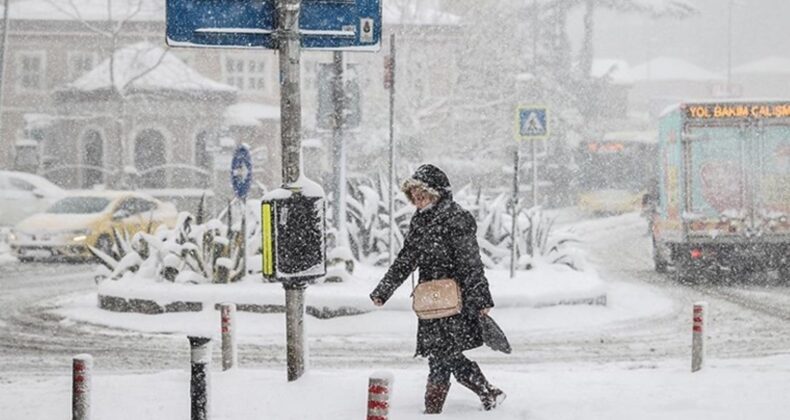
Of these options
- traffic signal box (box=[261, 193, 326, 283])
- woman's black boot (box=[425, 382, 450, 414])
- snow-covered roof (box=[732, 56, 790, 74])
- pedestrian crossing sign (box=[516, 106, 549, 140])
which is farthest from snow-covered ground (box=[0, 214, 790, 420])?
snow-covered roof (box=[732, 56, 790, 74])

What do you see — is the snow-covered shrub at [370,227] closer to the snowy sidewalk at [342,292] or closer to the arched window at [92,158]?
the snowy sidewalk at [342,292]

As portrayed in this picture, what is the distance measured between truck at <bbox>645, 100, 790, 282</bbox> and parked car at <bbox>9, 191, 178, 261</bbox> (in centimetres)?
1049

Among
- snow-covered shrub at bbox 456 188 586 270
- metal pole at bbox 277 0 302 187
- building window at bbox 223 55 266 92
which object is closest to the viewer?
metal pole at bbox 277 0 302 187

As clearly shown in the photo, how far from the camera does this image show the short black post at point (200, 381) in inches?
242

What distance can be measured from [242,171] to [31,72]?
37.9 m

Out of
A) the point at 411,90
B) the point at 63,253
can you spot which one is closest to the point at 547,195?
the point at 411,90

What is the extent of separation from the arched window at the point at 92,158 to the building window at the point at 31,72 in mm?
5230

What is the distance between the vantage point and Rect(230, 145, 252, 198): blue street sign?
1301 cm

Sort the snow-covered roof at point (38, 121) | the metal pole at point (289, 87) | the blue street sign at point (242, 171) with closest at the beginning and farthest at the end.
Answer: the metal pole at point (289, 87), the blue street sign at point (242, 171), the snow-covered roof at point (38, 121)

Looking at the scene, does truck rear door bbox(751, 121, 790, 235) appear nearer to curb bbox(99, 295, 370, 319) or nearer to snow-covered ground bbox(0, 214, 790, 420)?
snow-covered ground bbox(0, 214, 790, 420)

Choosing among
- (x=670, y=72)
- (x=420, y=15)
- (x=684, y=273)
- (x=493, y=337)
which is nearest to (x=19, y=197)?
(x=684, y=273)

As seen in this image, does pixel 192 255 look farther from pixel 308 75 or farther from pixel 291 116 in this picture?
pixel 308 75

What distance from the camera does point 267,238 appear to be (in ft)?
24.8

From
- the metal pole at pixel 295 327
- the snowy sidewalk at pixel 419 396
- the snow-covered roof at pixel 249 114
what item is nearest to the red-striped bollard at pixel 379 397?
the snowy sidewalk at pixel 419 396
